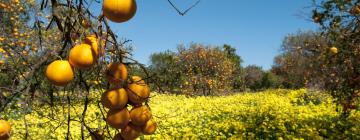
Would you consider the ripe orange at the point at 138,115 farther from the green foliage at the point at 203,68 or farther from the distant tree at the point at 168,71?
the green foliage at the point at 203,68

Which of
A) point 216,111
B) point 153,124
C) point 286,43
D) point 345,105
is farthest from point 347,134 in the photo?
point 286,43

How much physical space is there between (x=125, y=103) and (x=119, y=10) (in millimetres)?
265

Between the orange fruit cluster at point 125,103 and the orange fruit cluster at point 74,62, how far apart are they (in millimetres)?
72

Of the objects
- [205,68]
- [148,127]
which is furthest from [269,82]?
[148,127]

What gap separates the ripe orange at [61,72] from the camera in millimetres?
1093

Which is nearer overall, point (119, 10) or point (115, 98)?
point (119, 10)

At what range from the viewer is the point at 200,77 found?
2416 cm

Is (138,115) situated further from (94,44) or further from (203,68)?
(203,68)

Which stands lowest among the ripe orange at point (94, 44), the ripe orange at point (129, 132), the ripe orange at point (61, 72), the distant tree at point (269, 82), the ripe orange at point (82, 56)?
the ripe orange at point (129, 132)

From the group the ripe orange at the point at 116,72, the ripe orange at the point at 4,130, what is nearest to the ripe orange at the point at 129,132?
the ripe orange at the point at 116,72

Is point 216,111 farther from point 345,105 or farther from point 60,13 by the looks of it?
point 60,13

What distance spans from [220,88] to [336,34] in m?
19.5

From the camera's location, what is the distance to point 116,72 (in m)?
1.15

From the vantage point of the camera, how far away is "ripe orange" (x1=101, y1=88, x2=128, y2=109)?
115 centimetres
